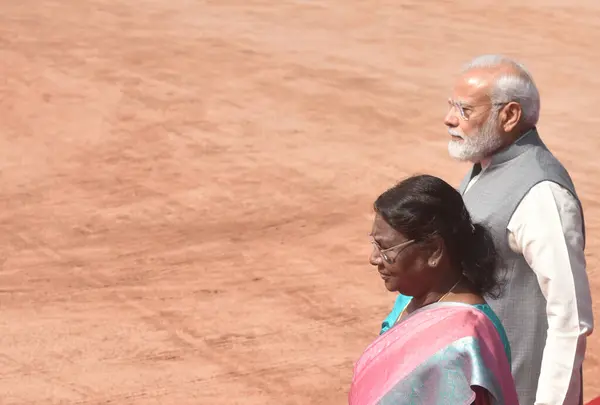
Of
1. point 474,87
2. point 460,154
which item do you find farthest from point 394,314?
point 474,87

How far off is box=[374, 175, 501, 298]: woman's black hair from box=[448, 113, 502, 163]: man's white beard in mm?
753

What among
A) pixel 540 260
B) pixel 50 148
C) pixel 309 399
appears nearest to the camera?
pixel 540 260

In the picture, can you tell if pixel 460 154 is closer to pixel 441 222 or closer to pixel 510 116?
pixel 510 116

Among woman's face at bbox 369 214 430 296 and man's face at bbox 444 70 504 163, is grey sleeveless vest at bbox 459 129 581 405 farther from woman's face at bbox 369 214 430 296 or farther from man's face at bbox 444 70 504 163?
woman's face at bbox 369 214 430 296

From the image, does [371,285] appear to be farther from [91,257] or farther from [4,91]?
[4,91]

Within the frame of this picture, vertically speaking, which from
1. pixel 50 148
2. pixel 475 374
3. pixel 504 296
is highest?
pixel 475 374

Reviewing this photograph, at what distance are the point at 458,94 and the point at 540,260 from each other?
673mm

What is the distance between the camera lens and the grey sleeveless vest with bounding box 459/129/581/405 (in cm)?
371

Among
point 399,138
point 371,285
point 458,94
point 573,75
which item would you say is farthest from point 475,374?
point 573,75

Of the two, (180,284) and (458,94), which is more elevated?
(458,94)

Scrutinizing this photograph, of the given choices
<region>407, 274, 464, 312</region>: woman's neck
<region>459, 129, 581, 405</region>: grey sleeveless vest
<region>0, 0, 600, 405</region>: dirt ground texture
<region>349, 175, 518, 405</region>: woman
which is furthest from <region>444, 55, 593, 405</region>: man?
<region>0, 0, 600, 405</region>: dirt ground texture

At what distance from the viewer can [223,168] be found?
10.2 metres

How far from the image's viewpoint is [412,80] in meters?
12.9

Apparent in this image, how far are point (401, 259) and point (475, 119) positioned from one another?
0.95 meters
